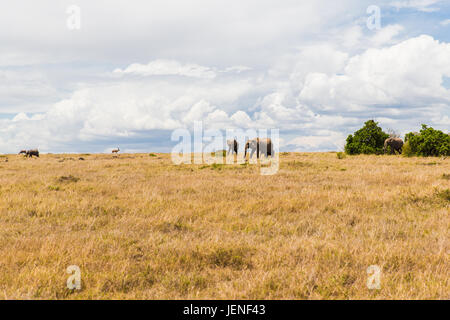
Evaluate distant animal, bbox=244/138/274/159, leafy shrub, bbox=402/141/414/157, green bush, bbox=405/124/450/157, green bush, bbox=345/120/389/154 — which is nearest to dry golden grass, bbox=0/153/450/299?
green bush, bbox=405/124/450/157

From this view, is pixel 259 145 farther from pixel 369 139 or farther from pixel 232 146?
pixel 369 139

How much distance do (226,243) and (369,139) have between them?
3496 centimetres

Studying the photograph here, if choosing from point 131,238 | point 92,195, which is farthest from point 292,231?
point 92,195

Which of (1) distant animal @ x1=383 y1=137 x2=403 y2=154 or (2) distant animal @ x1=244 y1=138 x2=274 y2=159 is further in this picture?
(1) distant animal @ x1=383 y1=137 x2=403 y2=154

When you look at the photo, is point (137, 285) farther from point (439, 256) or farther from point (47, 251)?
point (439, 256)

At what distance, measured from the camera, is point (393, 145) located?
37094mm

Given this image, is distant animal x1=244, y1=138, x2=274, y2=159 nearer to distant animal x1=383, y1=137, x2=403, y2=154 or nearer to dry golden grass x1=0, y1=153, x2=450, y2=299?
distant animal x1=383, y1=137, x2=403, y2=154

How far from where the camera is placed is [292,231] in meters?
8.32

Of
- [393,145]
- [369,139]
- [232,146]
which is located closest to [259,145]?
[232,146]

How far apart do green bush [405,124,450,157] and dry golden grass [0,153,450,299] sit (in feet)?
71.9

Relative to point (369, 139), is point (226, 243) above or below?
below

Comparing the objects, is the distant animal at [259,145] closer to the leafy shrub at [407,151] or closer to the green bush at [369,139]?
the green bush at [369,139]

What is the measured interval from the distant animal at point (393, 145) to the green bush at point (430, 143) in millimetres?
3454

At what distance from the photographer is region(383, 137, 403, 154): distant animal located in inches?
1457
